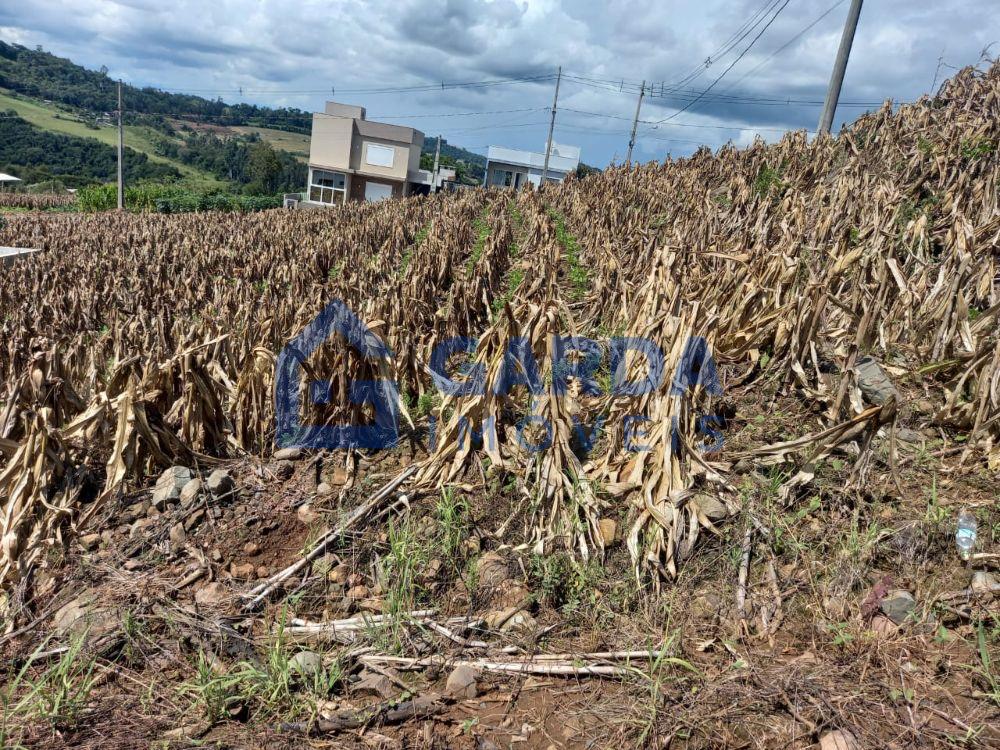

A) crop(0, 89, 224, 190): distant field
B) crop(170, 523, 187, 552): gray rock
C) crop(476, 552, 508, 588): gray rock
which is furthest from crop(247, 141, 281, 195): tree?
crop(476, 552, 508, 588): gray rock

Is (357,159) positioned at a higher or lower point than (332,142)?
lower

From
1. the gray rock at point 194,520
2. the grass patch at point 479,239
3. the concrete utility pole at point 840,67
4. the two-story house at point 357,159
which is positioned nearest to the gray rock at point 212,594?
the gray rock at point 194,520

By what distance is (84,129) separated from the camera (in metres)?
101

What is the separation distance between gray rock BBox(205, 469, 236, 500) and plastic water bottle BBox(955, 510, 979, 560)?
352cm

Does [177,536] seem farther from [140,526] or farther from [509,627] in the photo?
[509,627]

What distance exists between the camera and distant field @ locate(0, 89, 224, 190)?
9061 cm

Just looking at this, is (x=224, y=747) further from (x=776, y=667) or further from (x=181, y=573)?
(x=776, y=667)

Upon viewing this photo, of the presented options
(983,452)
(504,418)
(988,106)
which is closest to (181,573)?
(504,418)

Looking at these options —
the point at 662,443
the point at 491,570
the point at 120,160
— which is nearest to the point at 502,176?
the point at 120,160

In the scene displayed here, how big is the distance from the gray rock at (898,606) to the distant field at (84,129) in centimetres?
9082

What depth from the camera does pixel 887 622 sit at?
8.20 feet

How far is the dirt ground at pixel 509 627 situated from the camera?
85.6 inches

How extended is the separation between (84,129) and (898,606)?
4964 inches

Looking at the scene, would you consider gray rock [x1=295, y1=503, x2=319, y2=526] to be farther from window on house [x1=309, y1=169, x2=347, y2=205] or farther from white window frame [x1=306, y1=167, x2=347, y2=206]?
window on house [x1=309, y1=169, x2=347, y2=205]
